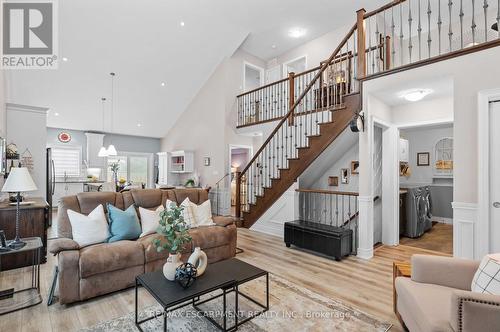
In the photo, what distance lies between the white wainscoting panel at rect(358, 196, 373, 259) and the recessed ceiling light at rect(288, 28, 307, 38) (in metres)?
5.02

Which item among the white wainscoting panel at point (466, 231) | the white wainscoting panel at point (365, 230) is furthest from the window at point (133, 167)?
the white wainscoting panel at point (466, 231)

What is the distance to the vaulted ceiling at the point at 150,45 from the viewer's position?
5676 mm

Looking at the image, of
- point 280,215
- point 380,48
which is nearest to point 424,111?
point 380,48

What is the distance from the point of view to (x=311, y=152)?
4.60 metres

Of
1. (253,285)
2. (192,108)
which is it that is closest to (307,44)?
(192,108)

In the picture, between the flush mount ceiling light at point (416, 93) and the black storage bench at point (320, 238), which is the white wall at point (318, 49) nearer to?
the flush mount ceiling light at point (416, 93)

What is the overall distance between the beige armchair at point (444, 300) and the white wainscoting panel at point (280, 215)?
289 centimetres

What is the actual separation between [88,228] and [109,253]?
440 millimetres

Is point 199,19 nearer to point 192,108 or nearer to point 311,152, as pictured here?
point 192,108

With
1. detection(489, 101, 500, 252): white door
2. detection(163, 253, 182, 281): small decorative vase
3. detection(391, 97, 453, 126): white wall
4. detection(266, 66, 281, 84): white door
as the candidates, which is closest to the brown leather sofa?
detection(163, 253, 182, 281): small decorative vase

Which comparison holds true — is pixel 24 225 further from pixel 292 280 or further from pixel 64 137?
pixel 64 137

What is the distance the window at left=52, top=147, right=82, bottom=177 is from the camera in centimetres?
857

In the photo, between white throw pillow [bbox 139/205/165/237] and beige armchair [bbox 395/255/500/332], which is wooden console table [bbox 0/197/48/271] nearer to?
white throw pillow [bbox 139/205/165/237]

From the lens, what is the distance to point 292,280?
3.18 meters
